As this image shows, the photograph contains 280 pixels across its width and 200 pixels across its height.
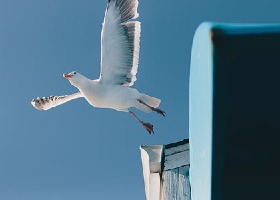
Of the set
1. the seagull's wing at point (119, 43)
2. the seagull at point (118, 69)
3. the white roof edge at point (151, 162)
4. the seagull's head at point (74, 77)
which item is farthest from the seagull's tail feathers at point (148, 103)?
the white roof edge at point (151, 162)

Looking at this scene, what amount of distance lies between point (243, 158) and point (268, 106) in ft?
0.66

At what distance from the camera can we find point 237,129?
1.50 meters

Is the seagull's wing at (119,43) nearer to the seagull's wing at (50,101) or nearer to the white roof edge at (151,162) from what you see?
the seagull's wing at (50,101)

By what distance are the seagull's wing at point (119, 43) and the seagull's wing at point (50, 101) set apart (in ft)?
2.57

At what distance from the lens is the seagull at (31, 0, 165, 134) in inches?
309

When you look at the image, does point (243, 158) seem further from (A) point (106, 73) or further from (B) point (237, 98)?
(A) point (106, 73)

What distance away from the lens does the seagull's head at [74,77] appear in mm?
8430

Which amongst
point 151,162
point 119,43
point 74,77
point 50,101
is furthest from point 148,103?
point 151,162

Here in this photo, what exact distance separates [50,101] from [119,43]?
2.12 m

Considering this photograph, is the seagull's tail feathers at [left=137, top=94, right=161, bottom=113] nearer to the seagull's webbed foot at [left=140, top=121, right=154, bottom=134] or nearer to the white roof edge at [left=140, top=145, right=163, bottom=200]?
the seagull's webbed foot at [left=140, top=121, right=154, bottom=134]

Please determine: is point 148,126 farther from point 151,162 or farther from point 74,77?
point 151,162

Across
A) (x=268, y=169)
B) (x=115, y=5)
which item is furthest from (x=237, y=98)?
(x=115, y=5)

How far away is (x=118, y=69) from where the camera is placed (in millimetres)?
8328

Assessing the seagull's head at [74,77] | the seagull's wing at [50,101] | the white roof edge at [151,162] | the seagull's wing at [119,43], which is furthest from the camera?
the seagull's wing at [50,101]
